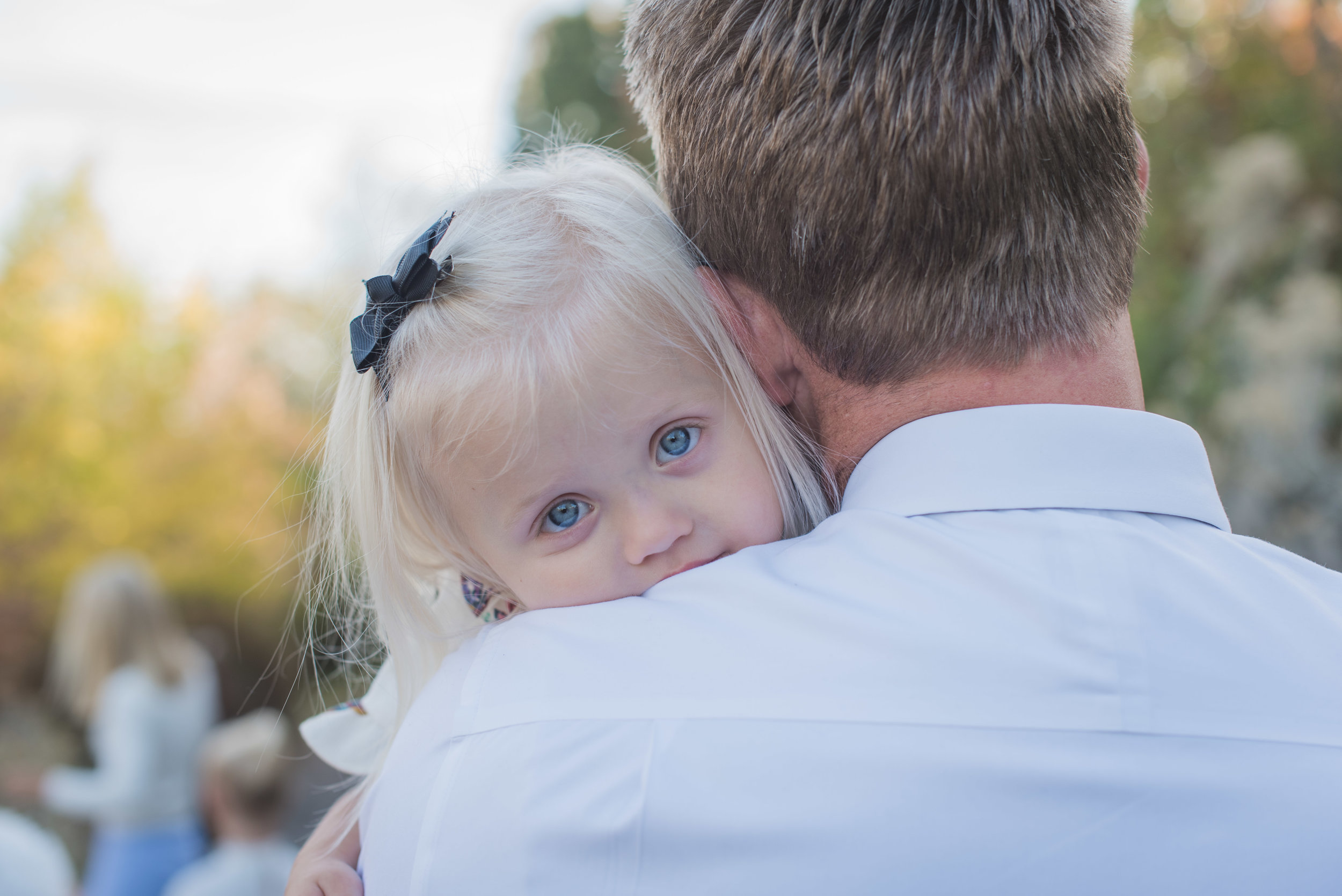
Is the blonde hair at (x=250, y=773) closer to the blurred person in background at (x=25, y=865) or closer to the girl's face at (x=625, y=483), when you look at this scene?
the blurred person in background at (x=25, y=865)

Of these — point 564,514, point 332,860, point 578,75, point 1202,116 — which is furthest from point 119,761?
point 578,75

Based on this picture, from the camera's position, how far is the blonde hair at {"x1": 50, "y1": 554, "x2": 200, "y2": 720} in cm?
482

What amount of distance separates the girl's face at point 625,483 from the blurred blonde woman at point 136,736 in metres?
4.27

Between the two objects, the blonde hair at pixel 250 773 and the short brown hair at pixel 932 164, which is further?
the blonde hair at pixel 250 773

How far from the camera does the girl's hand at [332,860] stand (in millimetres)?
1287

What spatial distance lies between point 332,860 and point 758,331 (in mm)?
991

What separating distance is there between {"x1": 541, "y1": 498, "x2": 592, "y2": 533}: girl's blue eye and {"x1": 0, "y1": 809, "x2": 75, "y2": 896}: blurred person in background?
→ 288 centimetres

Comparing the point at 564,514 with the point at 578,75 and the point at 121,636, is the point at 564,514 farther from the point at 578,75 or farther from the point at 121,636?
the point at 578,75

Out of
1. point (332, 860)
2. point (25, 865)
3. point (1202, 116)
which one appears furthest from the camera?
point (1202, 116)

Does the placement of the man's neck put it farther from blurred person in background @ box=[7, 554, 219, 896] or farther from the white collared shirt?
blurred person in background @ box=[7, 554, 219, 896]

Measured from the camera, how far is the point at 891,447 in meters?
1.08

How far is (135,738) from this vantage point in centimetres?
458

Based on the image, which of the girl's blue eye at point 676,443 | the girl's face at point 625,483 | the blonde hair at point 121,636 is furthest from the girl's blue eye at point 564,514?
the blonde hair at point 121,636

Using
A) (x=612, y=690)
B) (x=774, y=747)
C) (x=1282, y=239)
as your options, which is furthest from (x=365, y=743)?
(x=1282, y=239)
